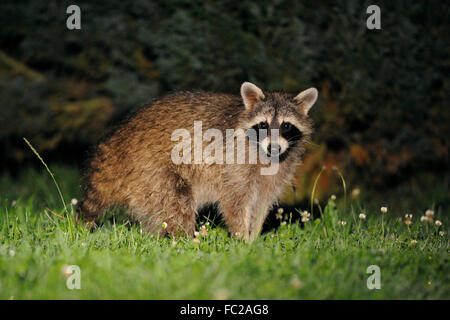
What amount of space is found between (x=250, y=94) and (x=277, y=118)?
388 mm

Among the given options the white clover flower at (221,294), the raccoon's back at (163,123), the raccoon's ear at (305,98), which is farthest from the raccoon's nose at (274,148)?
the white clover flower at (221,294)

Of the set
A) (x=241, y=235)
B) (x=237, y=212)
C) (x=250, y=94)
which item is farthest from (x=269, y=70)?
(x=241, y=235)

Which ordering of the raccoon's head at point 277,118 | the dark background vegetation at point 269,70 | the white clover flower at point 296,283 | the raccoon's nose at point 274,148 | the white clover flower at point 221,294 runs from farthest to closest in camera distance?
the dark background vegetation at point 269,70
the raccoon's head at point 277,118
the raccoon's nose at point 274,148
the white clover flower at point 296,283
the white clover flower at point 221,294

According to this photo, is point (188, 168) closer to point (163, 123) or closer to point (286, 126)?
point (163, 123)

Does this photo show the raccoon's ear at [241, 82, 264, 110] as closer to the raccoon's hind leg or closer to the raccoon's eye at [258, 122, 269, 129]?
the raccoon's eye at [258, 122, 269, 129]

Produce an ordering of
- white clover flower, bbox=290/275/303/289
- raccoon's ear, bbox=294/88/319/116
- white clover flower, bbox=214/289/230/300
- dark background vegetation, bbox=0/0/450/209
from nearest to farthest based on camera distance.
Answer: white clover flower, bbox=214/289/230/300, white clover flower, bbox=290/275/303/289, raccoon's ear, bbox=294/88/319/116, dark background vegetation, bbox=0/0/450/209

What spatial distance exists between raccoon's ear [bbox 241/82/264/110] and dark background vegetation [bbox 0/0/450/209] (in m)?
2.03

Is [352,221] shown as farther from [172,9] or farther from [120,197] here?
[172,9]

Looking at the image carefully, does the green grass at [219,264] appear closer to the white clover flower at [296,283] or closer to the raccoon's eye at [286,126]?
the white clover flower at [296,283]

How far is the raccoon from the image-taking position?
4703 mm

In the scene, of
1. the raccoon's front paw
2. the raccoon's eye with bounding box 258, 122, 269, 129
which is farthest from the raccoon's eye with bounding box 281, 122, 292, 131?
the raccoon's front paw

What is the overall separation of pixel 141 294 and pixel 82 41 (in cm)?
578

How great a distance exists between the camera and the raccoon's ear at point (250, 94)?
4.75 metres

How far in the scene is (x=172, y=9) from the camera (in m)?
7.25
